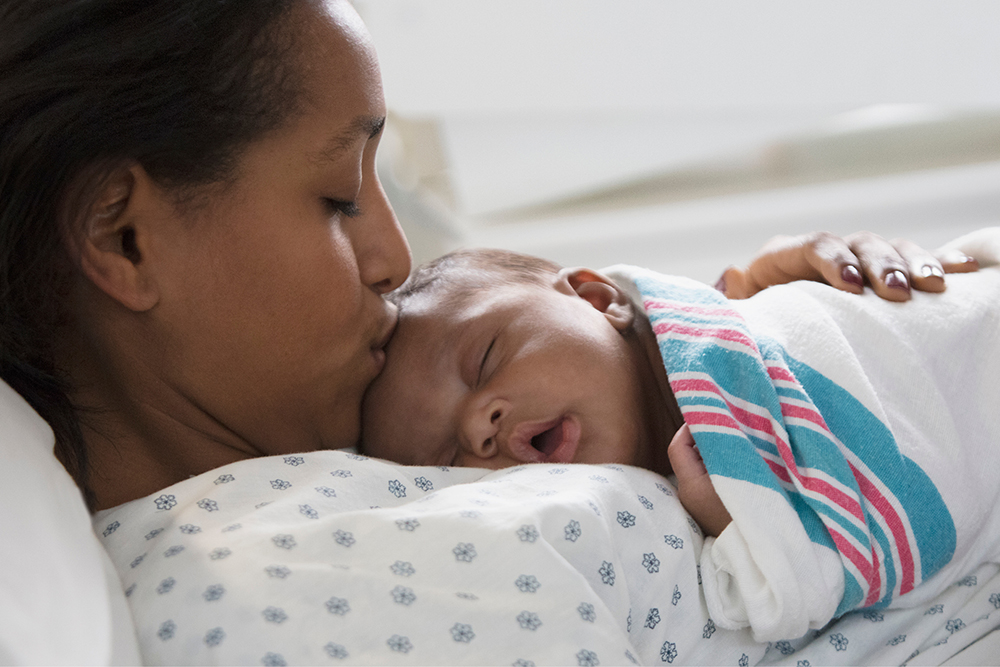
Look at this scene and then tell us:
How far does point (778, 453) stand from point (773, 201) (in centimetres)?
123

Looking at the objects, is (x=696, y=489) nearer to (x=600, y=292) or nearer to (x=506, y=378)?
(x=506, y=378)

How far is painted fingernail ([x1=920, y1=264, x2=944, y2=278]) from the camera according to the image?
1010 mm

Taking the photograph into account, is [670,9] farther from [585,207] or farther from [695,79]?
[585,207]

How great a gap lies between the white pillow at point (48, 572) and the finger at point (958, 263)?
99 cm

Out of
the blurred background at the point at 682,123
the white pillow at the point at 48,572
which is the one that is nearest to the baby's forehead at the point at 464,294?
the white pillow at the point at 48,572

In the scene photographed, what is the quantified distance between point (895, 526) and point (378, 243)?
1.92ft

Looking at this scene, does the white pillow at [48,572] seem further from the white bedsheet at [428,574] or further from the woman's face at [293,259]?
the woman's face at [293,259]

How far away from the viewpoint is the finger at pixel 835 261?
1.03 m

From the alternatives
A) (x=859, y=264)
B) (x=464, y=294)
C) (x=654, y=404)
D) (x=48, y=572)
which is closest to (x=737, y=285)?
(x=859, y=264)

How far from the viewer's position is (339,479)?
0.82m

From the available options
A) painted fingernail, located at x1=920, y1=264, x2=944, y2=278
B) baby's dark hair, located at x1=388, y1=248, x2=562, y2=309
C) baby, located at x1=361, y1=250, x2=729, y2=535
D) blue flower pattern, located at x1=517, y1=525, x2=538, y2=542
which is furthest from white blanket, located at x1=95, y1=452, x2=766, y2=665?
painted fingernail, located at x1=920, y1=264, x2=944, y2=278

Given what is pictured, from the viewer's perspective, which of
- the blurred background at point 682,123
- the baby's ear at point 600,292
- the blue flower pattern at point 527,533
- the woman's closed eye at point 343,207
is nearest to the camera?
the blue flower pattern at point 527,533

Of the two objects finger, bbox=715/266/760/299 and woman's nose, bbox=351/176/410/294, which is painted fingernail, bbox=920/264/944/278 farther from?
woman's nose, bbox=351/176/410/294


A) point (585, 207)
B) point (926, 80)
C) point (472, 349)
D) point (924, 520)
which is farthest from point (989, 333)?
point (585, 207)
